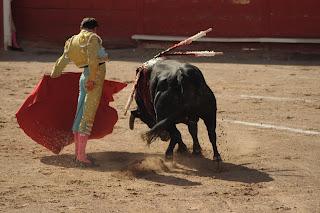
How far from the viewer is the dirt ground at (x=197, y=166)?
14.4ft

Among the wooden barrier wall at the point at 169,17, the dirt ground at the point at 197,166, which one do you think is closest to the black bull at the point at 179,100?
the dirt ground at the point at 197,166

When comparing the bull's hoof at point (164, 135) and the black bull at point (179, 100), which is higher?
the black bull at point (179, 100)

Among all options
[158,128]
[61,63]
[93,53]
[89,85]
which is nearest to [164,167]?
[158,128]

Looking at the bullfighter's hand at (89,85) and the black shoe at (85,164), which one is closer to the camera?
the bullfighter's hand at (89,85)

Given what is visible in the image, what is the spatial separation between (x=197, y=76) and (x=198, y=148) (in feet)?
2.80

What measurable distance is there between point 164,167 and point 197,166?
0.85 ft

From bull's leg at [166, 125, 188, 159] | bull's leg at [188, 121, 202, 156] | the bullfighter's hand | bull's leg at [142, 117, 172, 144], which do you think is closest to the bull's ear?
bull's leg at [142, 117, 172, 144]

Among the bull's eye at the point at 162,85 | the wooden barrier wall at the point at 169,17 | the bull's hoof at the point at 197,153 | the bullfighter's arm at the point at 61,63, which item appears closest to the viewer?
the bull's eye at the point at 162,85

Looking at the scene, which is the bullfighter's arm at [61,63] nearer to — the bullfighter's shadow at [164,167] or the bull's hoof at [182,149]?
the bullfighter's shadow at [164,167]

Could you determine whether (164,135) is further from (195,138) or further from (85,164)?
(85,164)

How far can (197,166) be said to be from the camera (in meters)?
5.42

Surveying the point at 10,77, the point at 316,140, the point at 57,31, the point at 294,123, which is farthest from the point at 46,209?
the point at 57,31

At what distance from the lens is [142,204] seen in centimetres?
436

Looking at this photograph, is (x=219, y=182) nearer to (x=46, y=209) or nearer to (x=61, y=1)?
(x=46, y=209)
